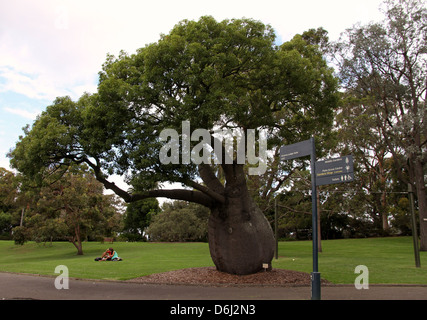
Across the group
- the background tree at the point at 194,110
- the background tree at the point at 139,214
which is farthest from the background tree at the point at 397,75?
the background tree at the point at 139,214

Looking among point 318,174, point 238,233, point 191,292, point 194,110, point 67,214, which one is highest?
point 194,110

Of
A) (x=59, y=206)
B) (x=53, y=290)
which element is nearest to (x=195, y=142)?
(x=53, y=290)

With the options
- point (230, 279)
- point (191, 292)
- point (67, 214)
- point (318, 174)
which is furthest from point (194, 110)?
point (67, 214)

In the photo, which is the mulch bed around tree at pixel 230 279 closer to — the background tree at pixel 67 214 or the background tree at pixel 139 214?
the background tree at pixel 67 214

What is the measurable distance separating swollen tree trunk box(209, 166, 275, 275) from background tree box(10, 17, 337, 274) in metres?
0.04

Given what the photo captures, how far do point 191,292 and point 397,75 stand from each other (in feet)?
90.4

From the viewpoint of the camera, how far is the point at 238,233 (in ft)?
41.4

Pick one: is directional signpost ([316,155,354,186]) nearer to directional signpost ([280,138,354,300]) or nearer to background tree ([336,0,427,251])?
directional signpost ([280,138,354,300])

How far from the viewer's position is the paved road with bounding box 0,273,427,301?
29.7ft

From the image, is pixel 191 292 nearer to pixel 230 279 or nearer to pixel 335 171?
pixel 230 279

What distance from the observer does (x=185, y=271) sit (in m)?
14.2

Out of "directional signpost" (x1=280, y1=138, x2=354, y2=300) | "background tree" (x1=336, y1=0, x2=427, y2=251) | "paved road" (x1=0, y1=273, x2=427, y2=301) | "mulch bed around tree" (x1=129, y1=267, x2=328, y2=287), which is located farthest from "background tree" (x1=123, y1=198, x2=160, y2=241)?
"directional signpost" (x1=280, y1=138, x2=354, y2=300)

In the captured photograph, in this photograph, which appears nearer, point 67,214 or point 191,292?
point 191,292
